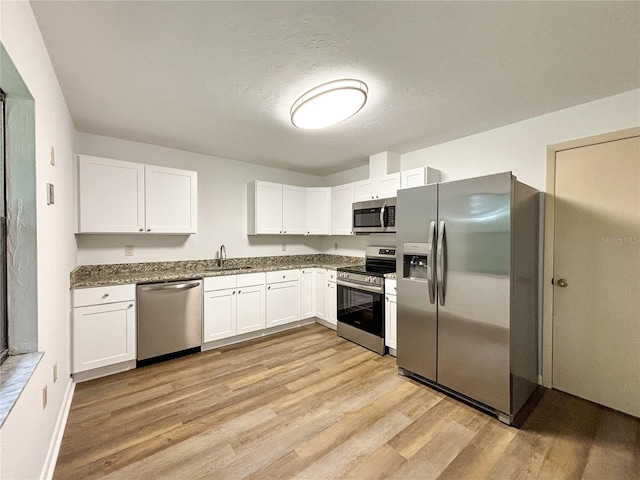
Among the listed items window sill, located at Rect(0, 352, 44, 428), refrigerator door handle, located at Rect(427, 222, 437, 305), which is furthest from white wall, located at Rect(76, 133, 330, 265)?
refrigerator door handle, located at Rect(427, 222, 437, 305)

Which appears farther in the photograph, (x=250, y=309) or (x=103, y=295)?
(x=250, y=309)

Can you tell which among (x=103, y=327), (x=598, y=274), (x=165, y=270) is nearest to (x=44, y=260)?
(x=103, y=327)

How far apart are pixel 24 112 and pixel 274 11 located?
1346 millimetres

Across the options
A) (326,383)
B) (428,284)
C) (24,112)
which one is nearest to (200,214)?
(24,112)

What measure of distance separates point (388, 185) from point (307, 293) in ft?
6.41

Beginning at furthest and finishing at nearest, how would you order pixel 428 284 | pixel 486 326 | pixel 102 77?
pixel 428 284 < pixel 486 326 < pixel 102 77

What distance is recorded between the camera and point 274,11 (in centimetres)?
135

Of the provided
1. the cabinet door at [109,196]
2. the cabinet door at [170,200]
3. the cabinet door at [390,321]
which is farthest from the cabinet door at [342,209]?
the cabinet door at [109,196]

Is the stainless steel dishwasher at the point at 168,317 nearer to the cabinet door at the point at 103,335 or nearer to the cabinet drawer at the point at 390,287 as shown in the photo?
the cabinet door at the point at 103,335

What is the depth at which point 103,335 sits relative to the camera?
257 centimetres

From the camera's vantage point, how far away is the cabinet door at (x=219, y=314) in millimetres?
3201

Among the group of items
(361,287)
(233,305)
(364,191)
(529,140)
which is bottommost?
(233,305)

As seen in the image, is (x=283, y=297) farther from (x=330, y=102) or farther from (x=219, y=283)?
(x=330, y=102)

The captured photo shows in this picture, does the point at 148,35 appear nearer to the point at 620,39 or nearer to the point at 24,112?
the point at 24,112
